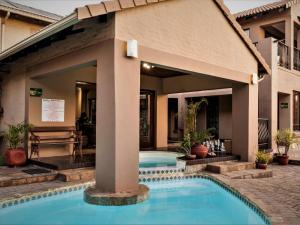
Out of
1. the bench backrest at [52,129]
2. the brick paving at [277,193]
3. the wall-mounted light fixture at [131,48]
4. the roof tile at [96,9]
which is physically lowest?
the brick paving at [277,193]

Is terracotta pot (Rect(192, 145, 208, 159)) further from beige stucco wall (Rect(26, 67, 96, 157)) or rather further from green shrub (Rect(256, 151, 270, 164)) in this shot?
beige stucco wall (Rect(26, 67, 96, 157))

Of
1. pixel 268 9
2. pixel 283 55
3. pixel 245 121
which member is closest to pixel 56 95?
pixel 245 121

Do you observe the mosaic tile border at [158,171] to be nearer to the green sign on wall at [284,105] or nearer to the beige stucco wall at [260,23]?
the green sign on wall at [284,105]

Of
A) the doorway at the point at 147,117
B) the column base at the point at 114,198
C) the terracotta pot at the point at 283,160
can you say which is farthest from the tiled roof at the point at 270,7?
the column base at the point at 114,198

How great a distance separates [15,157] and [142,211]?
4854 millimetres

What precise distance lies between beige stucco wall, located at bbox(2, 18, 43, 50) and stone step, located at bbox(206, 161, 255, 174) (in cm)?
1015

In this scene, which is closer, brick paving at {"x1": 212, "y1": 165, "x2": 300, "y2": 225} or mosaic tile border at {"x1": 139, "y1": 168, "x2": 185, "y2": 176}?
brick paving at {"x1": 212, "y1": 165, "x2": 300, "y2": 225}

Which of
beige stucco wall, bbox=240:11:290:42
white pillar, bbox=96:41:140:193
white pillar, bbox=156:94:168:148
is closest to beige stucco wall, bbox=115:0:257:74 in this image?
white pillar, bbox=96:41:140:193

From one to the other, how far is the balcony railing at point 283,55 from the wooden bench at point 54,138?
34.5 feet

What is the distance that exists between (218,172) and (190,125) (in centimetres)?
209

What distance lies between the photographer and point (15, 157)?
8.45m

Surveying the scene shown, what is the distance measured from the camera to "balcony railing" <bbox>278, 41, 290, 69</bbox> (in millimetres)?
14397

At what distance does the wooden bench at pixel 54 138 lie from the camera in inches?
346

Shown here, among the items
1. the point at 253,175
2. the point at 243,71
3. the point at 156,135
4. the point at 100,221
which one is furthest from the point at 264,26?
the point at 100,221
